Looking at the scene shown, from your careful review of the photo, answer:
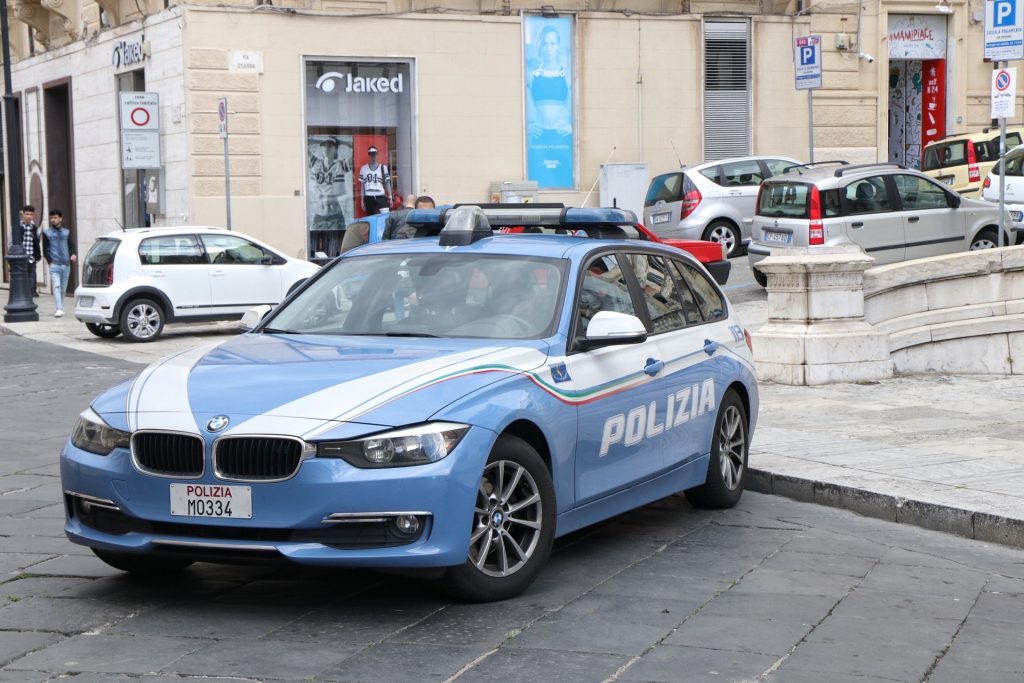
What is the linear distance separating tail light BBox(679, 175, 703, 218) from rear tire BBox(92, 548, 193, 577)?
18214 millimetres

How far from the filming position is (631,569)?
6695 mm

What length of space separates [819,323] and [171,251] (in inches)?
391

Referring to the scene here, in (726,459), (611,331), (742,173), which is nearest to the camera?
(611,331)

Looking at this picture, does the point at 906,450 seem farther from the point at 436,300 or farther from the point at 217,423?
the point at 217,423

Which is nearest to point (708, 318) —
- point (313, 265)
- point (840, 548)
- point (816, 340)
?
point (840, 548)

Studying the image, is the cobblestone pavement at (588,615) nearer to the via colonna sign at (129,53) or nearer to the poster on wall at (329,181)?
the poster on wall at (329,181)

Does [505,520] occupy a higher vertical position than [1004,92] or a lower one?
lower

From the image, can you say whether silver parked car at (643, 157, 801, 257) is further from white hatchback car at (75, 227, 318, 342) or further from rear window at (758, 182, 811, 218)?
white hatchback car at (75, 227, 318, 342)

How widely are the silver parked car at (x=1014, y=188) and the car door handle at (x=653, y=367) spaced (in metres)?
16.6

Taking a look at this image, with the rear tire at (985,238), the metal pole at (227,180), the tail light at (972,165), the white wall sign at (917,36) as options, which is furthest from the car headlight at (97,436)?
the white wall sign at (917,36)

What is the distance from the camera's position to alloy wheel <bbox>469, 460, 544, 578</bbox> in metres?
5.86

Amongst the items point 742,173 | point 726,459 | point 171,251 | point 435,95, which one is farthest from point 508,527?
point 435,95

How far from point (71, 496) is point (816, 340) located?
28.7 ft

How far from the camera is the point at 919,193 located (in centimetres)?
2022
